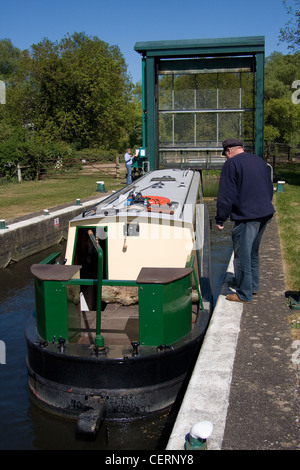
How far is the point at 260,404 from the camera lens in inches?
A: 146

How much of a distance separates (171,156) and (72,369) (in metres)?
14.0

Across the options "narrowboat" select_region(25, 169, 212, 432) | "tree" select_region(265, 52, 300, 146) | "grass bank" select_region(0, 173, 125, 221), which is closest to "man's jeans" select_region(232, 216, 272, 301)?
"narrowboat" select_region(25, 169, 212, 432)

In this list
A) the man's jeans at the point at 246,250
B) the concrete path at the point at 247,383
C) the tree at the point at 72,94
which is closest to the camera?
the concrete path at the point at 247,383

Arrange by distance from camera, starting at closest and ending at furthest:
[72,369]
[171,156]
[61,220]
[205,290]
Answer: [72,369], [205,290], [61,220], [171,156]

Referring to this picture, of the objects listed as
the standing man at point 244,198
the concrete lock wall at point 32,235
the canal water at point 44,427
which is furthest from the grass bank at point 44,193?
the standing man at point 244,198

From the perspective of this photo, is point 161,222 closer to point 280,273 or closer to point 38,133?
point 280,273

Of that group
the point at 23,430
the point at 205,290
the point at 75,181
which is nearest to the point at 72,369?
the point at 23,430

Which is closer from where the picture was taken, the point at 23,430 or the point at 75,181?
the point at 23,430

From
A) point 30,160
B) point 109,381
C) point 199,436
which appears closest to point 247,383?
point 199,436

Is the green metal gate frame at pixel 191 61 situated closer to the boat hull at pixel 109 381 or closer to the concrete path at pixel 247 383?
the concrete path at pixel 247 383

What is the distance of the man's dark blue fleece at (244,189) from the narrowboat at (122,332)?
28.4 inches

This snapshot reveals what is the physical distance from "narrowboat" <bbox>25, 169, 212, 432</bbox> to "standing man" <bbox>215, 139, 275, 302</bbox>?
0.61 meters

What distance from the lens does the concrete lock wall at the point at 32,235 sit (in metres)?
11.1

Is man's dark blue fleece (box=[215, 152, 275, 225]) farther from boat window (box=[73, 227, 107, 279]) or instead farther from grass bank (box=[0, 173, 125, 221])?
grass bank (box=[0, 173, 125, 221])
